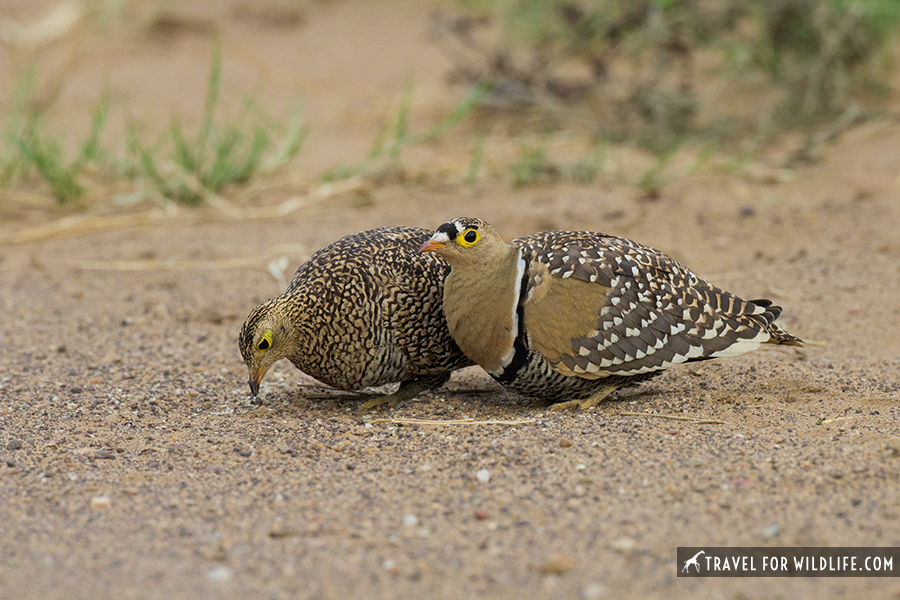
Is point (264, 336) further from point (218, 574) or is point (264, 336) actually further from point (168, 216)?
point (168, 216)

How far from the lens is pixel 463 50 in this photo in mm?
11289

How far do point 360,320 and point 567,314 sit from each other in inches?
30.9

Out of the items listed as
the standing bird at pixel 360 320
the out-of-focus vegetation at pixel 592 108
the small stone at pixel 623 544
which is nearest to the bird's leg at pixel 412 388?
the standing bird at pixel 360 320

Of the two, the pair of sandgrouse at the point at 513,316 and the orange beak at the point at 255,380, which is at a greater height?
the pair of sandgrouse at the point at 513,316

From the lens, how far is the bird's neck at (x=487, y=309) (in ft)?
11.7

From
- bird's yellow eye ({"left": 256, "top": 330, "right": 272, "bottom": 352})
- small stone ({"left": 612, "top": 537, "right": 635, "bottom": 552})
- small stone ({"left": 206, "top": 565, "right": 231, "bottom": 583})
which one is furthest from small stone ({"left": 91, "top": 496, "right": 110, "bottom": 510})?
small stone ({"left": 612, "top": 537, "right": 635, "bottom": 552})

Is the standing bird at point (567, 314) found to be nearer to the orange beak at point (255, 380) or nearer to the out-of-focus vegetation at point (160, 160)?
the orange beak at point (255, 380)

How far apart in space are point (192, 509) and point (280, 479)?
32 centimetres

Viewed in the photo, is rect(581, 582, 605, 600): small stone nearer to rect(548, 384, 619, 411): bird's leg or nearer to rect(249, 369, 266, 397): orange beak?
rect(548, 384, 619, 411): bird's leg

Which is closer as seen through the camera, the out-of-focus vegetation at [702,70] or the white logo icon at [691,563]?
the white logo icon at [691,563]

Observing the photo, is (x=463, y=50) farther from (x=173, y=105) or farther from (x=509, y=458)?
→ (x=509, y=458)

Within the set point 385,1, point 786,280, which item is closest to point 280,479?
point 786,280

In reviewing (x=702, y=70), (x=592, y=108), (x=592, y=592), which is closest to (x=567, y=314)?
(x=592, y=592)

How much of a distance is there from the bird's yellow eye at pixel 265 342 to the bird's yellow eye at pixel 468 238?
792mm
